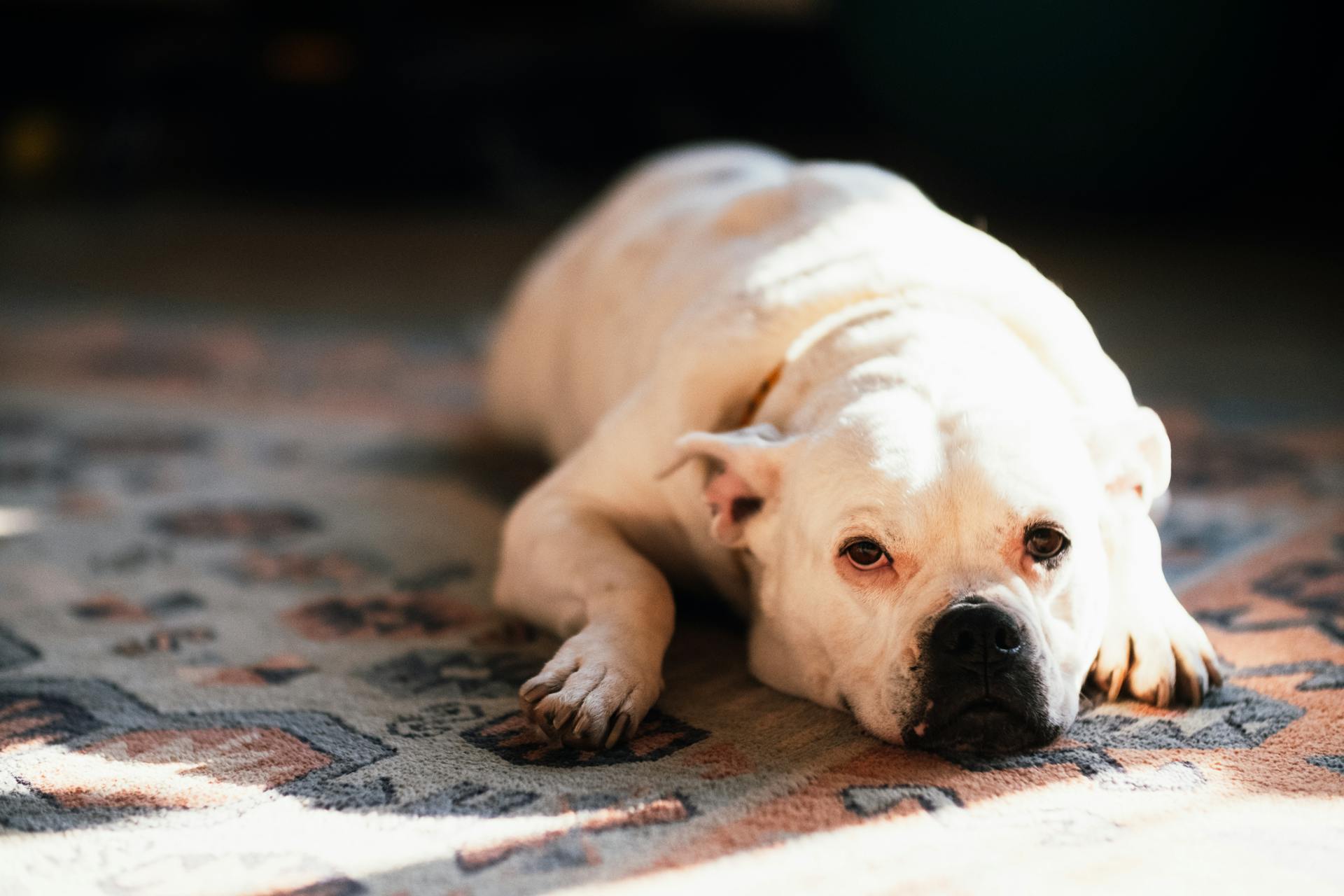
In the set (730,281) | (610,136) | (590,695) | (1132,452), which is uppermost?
(610,136)

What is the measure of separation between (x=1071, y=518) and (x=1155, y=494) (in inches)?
10.9

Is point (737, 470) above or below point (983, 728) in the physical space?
above

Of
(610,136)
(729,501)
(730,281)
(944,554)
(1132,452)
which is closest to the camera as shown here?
(944,554)

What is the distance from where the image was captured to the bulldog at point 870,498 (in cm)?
184

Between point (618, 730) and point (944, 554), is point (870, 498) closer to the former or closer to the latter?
point (944, 554)

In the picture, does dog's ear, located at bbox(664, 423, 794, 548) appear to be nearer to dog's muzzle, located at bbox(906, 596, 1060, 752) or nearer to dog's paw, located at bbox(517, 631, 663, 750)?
dog's paw, located at bbox(517, 631, 663, 750)

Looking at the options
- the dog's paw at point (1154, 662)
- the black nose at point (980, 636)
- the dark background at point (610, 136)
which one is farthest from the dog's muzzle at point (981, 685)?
the dark background at point (610, 136)

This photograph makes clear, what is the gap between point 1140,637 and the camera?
2.06m

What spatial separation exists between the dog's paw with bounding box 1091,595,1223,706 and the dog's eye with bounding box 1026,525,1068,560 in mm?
257

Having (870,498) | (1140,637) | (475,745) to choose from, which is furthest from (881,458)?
(475,745)

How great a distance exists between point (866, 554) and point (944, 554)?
118mm

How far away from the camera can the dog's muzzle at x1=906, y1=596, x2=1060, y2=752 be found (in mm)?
1745

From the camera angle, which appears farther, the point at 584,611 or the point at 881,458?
the point at 584,611

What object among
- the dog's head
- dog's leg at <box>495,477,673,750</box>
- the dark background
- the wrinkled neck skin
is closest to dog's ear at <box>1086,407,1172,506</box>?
the dog's head
